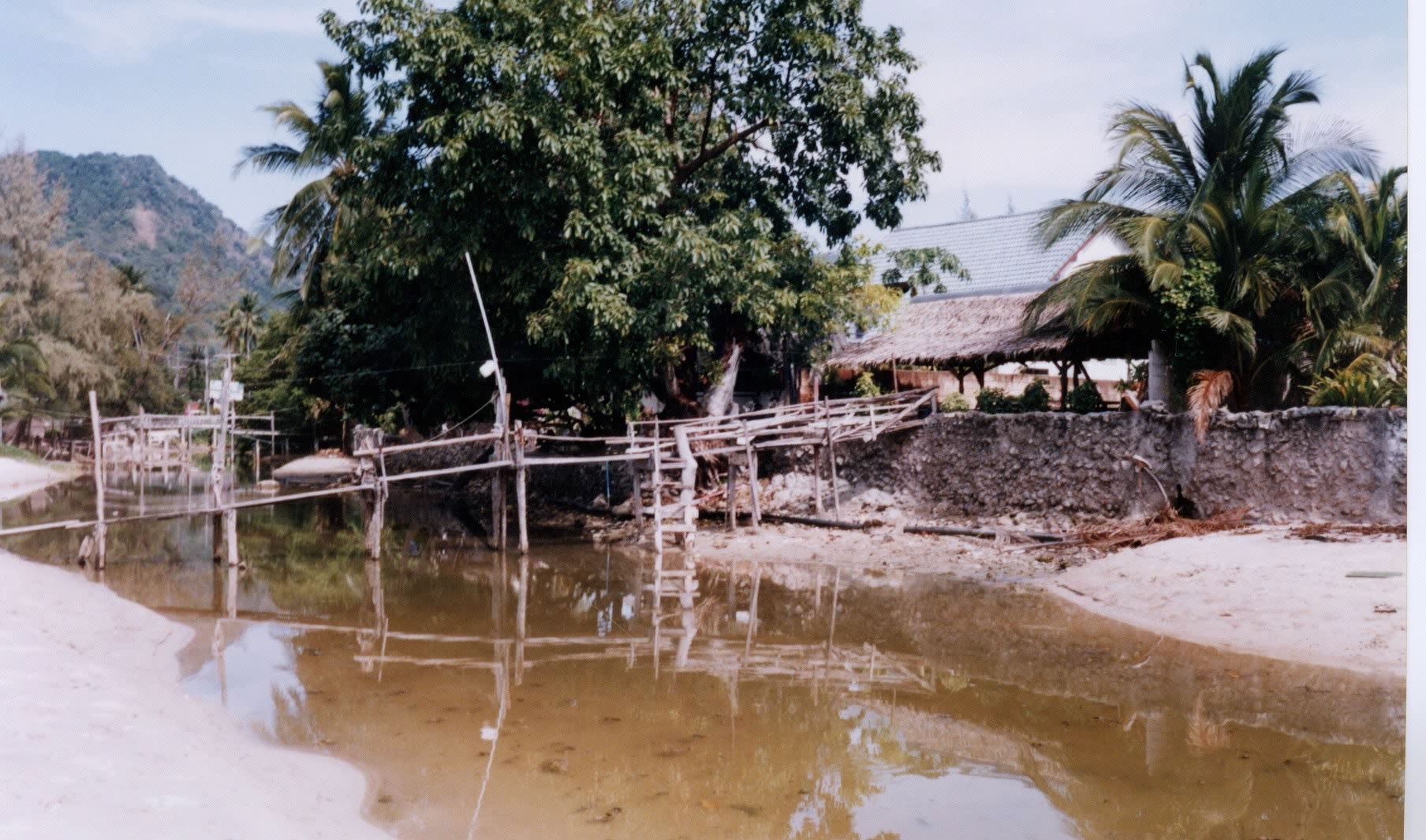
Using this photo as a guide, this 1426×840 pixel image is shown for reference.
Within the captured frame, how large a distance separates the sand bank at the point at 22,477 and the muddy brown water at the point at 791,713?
329 inches

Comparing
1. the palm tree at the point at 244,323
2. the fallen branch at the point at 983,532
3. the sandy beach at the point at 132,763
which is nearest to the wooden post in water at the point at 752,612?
the fallen branch at the point at 983,532

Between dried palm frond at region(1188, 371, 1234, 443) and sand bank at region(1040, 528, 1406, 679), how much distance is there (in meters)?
1.21

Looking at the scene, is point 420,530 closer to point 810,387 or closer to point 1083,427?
point 810,387

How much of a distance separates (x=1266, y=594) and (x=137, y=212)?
7.57m

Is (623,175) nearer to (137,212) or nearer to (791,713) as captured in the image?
(137,212)

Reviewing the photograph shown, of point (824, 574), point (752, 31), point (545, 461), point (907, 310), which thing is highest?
point (752, 31)

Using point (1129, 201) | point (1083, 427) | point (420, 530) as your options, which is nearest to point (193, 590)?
point (420, 530)

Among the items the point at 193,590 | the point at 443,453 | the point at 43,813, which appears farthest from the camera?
the point at 443,453

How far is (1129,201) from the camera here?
903 cm

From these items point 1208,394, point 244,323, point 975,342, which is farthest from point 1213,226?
point 244,323

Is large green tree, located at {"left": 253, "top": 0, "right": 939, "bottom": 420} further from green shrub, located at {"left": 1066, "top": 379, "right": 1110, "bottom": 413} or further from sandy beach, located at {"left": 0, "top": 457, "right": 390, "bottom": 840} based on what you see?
sandy beach, located at {"left": 0, "top": 457, "right": 390, "bottom": 840}

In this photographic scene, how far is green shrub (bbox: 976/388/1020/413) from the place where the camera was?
10284mm

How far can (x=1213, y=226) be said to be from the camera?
809cm

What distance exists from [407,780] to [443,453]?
13.6 metres
